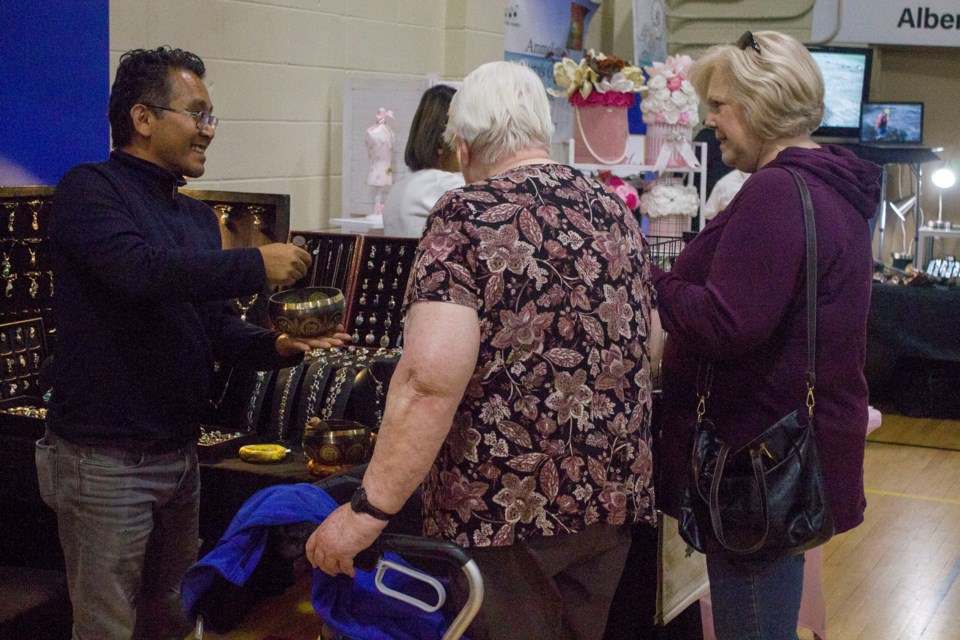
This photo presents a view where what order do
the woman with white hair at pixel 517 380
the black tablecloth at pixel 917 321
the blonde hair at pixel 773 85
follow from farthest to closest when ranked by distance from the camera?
1. the black tablecloth at pixel 917 321
2. the blonde hair at pixel 773 85
3. the woman with white hair at pixel 517 380

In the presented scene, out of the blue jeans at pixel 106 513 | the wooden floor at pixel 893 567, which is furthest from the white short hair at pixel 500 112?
the wooden floor at pixel 893 567

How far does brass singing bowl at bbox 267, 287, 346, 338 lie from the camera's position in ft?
7.45

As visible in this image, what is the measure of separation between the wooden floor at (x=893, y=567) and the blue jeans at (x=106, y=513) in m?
1.01

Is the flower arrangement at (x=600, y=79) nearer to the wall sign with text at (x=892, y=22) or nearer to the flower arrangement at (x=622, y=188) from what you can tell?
the flower arrangement at (x=622, y=188)

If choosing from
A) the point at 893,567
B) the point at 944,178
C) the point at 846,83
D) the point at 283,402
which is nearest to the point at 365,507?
the point at 283,402

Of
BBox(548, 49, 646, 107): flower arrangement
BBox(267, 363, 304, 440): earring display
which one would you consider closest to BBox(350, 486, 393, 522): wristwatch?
BBox(267, 363, 304, 440): earring display

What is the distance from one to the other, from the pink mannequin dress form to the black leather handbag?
10.2 feet

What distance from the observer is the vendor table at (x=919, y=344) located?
5961mm

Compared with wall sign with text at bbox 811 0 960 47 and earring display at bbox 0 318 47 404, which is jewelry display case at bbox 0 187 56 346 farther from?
wall sign with text at bbox 811 0 960 47

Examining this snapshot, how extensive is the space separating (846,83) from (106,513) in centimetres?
753

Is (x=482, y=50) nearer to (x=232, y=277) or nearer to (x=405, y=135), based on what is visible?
(x=405, y=135)

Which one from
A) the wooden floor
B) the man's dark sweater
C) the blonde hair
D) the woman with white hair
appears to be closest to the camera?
the woman with white hair

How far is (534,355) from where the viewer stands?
1.67 metres

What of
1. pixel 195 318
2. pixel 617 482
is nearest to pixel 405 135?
pixel 195 318
